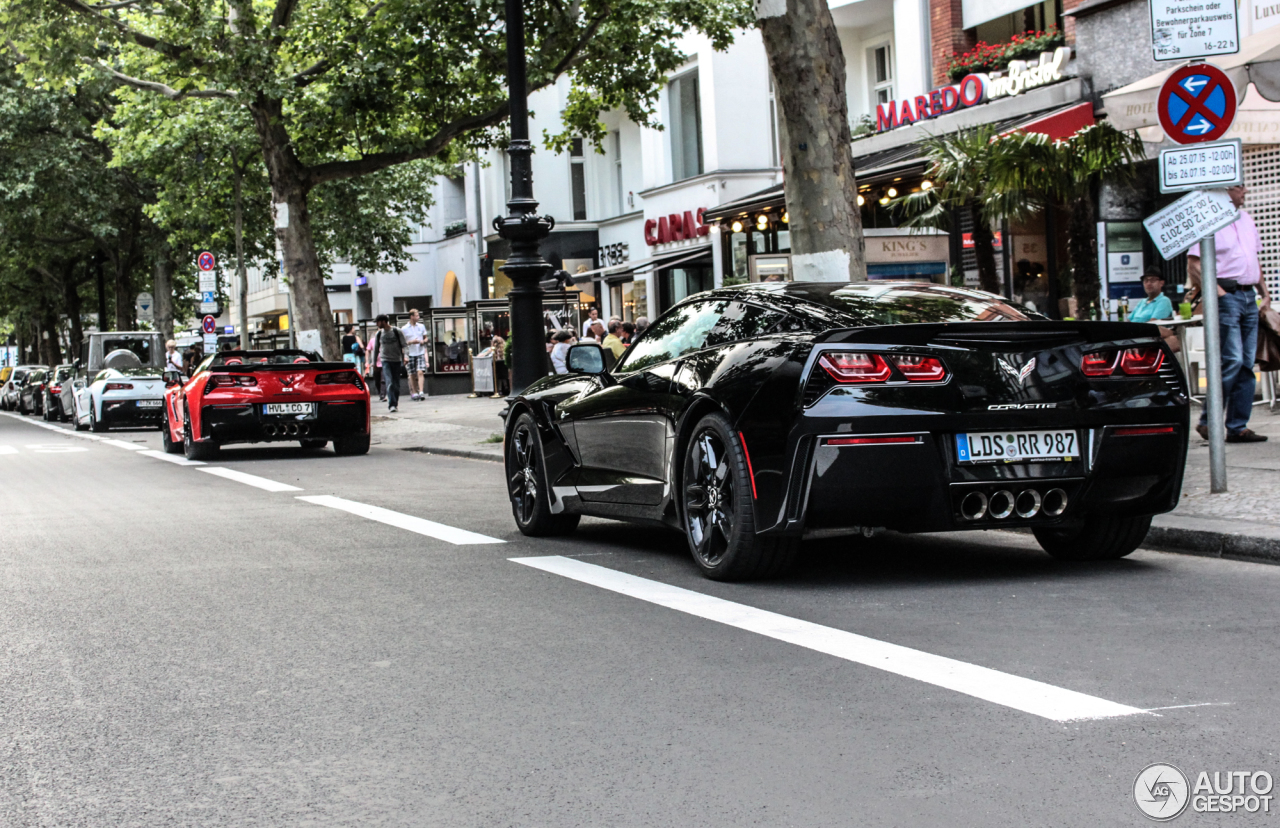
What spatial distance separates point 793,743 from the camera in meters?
4.19

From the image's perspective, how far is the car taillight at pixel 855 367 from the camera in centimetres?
641

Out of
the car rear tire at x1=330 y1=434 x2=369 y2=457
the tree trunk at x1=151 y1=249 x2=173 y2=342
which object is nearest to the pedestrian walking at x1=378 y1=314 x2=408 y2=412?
the car rear tire at x1=330 y1=434 x2=369 y2=457

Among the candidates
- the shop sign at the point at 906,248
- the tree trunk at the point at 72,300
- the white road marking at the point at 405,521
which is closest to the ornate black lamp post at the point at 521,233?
the shop sign at the point at 906,248

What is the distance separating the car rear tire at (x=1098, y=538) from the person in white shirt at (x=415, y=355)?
26.6 meters

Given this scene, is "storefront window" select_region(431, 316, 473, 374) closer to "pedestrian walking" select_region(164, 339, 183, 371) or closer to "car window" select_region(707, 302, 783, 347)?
"pedestrian walking" select_region(164, 339, 183, 371)

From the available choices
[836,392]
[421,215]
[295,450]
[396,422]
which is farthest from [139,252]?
[836,392]

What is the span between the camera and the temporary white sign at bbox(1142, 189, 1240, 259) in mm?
8656

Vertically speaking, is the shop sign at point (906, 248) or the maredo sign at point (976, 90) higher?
the maredo sign at point (976, 90)

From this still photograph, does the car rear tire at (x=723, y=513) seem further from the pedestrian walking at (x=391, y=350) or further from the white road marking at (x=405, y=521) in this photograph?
the pedestrian walking at (x=391, y=350)

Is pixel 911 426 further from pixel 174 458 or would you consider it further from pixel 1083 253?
pixel 174 458

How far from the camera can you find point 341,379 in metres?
18.6

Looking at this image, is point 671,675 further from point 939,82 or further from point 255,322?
point 255,322

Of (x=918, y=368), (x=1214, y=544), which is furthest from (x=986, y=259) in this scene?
(x=918, y=368)

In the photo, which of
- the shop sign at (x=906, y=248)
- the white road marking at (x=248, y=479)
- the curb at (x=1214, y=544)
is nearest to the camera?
the curb at (x=1214, y=544)
